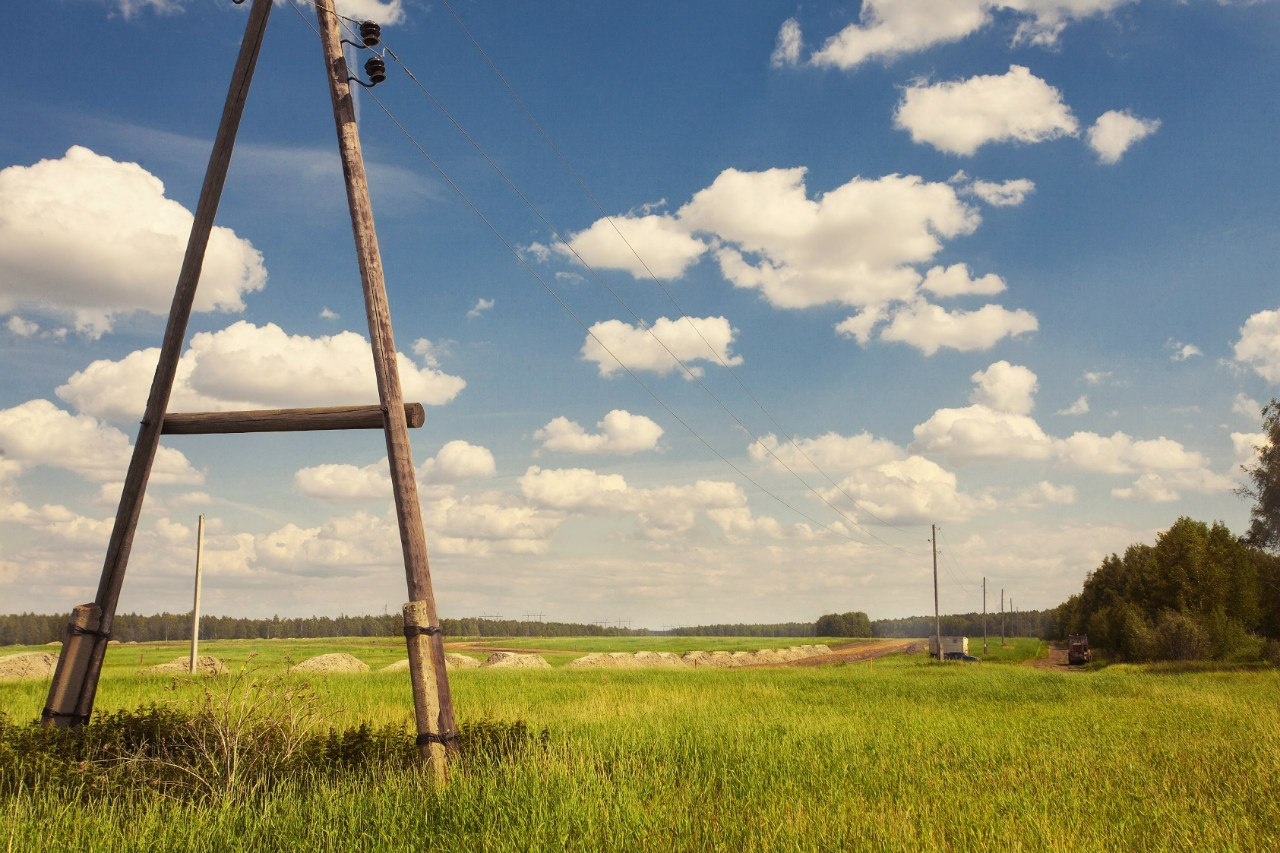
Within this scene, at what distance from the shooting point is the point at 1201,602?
195ft

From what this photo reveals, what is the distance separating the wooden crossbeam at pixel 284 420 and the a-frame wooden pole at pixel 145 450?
41 centimetres

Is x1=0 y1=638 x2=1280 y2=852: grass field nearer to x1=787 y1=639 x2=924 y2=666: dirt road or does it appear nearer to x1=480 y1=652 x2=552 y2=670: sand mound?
x1=480 y1=652 x2=552 y2=670: sand mound

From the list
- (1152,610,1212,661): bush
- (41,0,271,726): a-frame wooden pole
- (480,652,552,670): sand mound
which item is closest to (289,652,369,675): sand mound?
(480,652,552,670): sand mound

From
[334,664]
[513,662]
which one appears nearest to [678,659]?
[513,662]

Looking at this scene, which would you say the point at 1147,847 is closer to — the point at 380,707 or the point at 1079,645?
the point at 380,707

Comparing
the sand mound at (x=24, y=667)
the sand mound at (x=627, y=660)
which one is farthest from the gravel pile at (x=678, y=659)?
the sand mound at (x=24, y=667)

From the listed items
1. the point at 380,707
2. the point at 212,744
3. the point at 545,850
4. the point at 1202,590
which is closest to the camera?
the point at 545,850

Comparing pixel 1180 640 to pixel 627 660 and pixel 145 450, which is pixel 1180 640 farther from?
pixel 145 450

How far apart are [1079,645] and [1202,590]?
10409 millimetres

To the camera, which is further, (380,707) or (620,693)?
(620,693)

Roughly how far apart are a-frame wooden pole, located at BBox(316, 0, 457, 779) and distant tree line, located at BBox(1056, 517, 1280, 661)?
187ft

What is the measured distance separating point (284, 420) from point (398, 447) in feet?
6.80

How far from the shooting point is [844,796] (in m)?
8.87

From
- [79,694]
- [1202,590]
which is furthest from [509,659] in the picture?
[1202,590]
